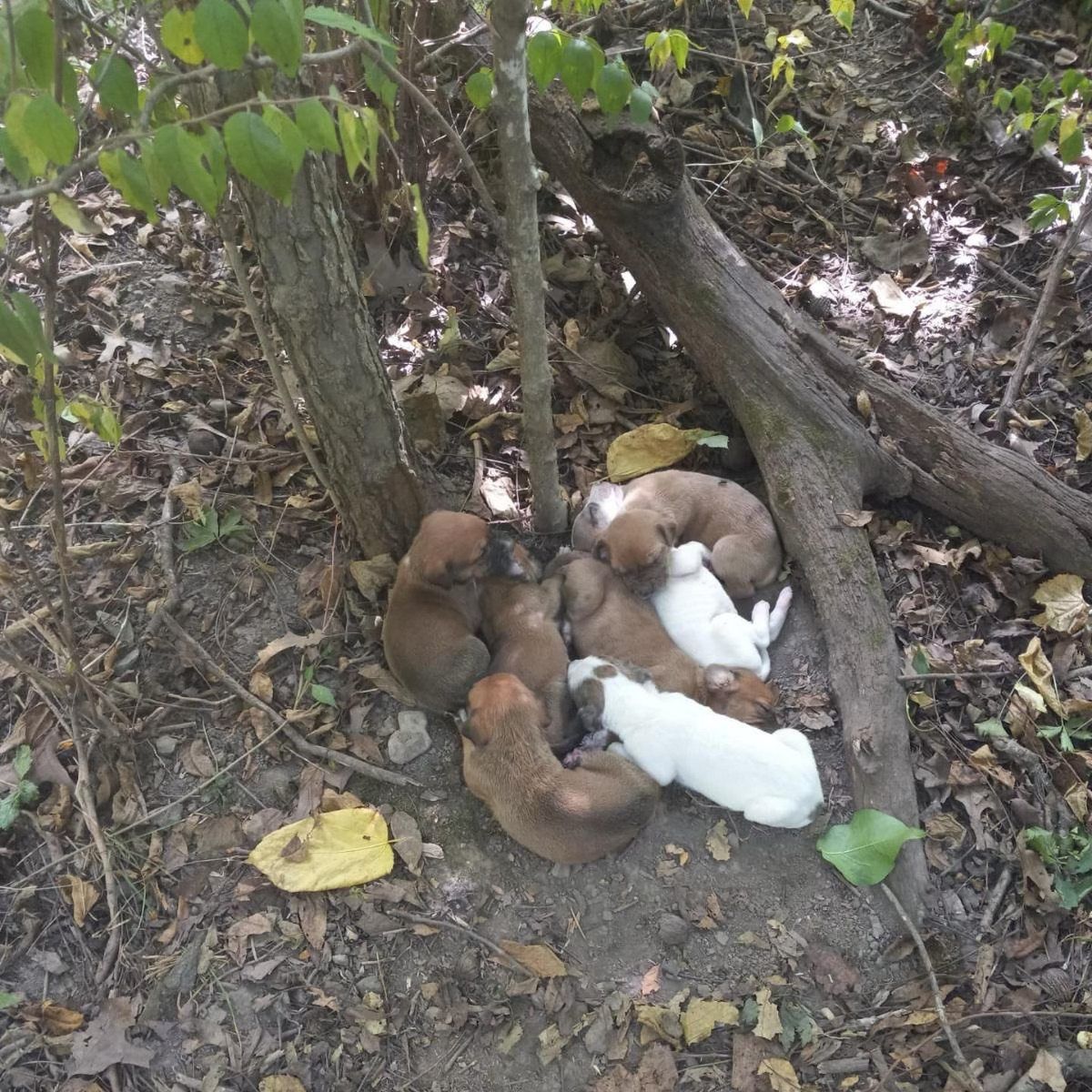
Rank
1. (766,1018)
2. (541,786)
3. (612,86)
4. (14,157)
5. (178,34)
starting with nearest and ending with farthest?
(14,157) → (178,34) → (612,86) → (766,1018) → (541,786)

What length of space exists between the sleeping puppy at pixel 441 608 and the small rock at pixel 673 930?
1.21m

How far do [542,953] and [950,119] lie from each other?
18.5ft

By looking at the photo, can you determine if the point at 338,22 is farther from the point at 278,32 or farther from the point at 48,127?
the point at 48,127

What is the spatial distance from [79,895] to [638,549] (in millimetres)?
2645

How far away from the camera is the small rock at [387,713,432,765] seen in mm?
3727

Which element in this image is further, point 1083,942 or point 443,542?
point 443,542

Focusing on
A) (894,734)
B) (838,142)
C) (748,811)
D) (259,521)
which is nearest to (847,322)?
(838,142)

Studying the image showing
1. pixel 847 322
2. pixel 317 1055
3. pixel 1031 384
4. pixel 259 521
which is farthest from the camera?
pixel 847 322

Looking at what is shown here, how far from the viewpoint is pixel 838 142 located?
231 inches

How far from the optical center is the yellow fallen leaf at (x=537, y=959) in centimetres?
318

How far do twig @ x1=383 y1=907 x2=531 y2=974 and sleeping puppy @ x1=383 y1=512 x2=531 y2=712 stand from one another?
84cm

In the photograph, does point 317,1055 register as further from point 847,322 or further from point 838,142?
point 838,142

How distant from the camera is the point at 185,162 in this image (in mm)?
1764

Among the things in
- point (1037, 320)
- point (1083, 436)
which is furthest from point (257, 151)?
point (1083, 436)
